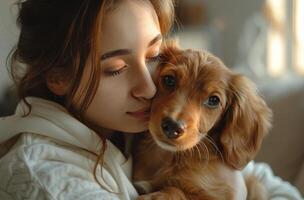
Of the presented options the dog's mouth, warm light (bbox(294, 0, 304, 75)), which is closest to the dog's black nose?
the dog's mouth

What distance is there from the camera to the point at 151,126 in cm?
115

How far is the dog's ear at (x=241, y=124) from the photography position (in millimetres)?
1275

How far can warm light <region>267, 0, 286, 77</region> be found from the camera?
3.53 m

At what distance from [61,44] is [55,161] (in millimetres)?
272

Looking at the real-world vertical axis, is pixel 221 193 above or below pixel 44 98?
below

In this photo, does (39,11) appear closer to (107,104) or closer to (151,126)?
(107,104)

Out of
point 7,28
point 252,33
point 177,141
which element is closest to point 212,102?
point 177,141

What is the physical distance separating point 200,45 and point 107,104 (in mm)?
2639

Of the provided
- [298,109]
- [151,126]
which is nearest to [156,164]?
[151,126]

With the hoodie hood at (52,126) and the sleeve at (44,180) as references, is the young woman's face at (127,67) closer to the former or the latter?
the hoodie hood at (52,126)

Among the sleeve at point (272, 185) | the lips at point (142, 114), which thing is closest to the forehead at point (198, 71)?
the lips at point (142, 114)

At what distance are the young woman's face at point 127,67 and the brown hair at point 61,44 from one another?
25 millimetres

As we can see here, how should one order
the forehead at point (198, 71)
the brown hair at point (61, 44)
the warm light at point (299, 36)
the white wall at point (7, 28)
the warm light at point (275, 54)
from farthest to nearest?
the warm light at point (275, 54) < the warm light at point (299, 36) < the white wall at point (7, 28) < the forehead at point (198, 71) < the brown hair at point (61, 44)

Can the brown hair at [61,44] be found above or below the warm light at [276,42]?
above
